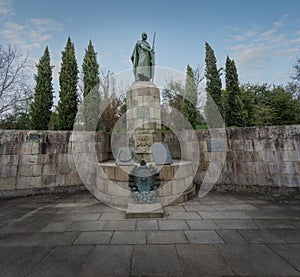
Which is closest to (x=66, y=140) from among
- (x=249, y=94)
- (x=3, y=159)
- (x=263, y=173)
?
(x=3, y=159)

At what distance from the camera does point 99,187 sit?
17.6 ft

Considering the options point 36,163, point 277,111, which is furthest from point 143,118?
point 277,111

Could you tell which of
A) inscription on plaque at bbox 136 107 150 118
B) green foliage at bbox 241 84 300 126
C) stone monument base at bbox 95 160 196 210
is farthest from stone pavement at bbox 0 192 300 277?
green foliage at bbox 241 84 300 126

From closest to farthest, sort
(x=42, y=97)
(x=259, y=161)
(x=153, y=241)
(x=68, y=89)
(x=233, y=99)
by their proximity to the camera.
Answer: (x=153, y=241), (x=259, y=161), (x=42, y=97), (x=68, y=89), (x=233, y=99)

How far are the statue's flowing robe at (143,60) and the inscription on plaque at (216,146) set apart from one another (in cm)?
436

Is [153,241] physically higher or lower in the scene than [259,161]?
lower

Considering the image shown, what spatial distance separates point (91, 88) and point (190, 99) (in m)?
9.80

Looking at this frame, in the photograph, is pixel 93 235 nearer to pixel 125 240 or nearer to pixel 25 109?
pixel 125 240

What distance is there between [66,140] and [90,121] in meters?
5.13

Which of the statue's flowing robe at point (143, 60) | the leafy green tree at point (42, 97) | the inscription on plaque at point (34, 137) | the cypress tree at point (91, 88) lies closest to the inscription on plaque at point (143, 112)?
the statue's flowing robe at point (143, 60)

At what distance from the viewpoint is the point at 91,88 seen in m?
13.4

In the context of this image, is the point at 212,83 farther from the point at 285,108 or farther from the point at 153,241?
the point at 153,241

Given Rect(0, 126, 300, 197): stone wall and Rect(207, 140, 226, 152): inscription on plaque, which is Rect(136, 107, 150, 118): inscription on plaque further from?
Rect(207, 140, 226, 152): inscription on plaque

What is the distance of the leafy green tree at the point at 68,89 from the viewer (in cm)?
1152
